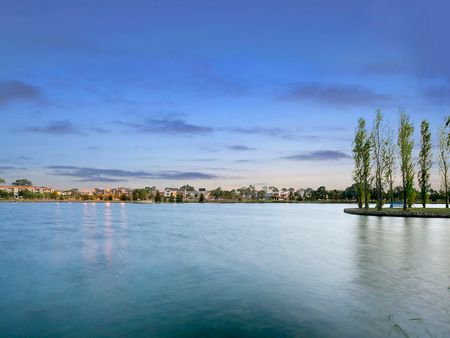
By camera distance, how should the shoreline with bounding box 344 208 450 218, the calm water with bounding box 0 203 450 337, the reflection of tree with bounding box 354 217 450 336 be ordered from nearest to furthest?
the calm water with bounding box 0 203 450 337, the reflection of tree with bounding box 354 217 450 336, the shoreline with bounding box 344 208 450 218

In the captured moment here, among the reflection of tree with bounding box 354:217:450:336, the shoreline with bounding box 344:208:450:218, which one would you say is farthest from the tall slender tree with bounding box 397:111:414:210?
the reflection of tree with bounding box 354:217:450:336

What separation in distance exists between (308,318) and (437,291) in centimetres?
748

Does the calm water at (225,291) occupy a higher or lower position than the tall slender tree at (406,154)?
lower

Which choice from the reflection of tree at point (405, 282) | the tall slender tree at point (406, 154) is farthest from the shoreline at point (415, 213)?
the reflection of tree at point (405, 282)

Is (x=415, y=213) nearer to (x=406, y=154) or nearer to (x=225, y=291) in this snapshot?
(x=406, y=154)

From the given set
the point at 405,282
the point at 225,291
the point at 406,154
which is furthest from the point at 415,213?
the point at 225,291

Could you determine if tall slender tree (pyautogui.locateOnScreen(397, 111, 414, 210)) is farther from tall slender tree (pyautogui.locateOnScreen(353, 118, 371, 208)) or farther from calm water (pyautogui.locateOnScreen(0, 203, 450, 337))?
calm water (pyautogui.locateOnScreen(0, 203, 450, 337))

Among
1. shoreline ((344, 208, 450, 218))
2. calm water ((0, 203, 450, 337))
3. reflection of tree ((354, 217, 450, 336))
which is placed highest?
shoreline ((344, 208, 450, 218))

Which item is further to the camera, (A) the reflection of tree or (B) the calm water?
(A) the reflection of tree

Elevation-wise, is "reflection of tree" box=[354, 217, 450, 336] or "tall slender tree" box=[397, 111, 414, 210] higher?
"tall slender tree" box=[397, 111, 414, 210]

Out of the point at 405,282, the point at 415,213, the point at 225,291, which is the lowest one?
the point at 225,291

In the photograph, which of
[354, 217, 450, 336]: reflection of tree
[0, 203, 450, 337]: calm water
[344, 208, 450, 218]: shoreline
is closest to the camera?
[0, 203, 450, 337]: calm water

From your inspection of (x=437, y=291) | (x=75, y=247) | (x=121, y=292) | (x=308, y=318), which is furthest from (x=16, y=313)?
(x=75, y=247)

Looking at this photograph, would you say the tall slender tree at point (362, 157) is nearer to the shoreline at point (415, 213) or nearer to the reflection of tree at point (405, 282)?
the shoreline at point (415, 213)
